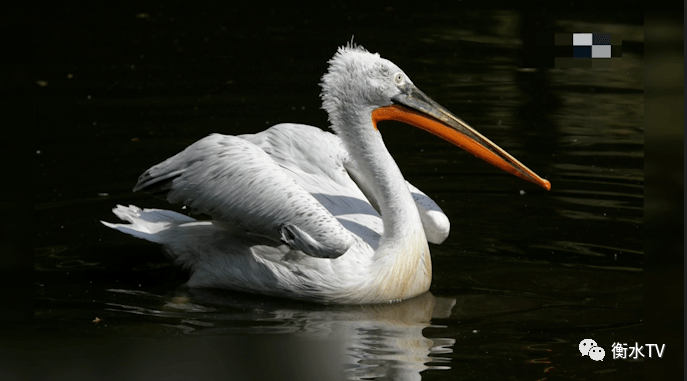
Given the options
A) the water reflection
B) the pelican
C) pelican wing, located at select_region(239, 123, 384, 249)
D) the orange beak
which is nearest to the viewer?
the water reflection

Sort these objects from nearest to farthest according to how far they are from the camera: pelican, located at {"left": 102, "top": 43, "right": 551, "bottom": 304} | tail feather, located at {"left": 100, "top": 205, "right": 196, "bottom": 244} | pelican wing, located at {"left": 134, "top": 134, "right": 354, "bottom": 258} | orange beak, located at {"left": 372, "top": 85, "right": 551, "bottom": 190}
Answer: pelican wing, located at {"left": 134, "top": 134, "right": 354, "bottom": 258}
pelican, located at {"left": 102, "top": 43, "right": 551, "bottom": 304}
orange beak, located at {"left": 372, "top": 85, "right": 551, "bottom": 190}
tail feather, located at {"left": 100, "top": 205, "right": 196, "bottom": 244}

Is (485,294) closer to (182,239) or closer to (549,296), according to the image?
(549,296)

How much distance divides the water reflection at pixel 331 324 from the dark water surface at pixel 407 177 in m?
0.01

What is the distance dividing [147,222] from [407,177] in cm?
201

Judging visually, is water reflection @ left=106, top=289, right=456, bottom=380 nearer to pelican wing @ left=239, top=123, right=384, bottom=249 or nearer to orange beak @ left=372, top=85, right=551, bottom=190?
pelican wing @ left=239, top=123, right=384, bottom=249

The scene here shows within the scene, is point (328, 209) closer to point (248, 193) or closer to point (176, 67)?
point (248, 193)

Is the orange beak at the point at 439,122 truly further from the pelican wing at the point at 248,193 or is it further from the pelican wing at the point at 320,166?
the pelican wing at the point at 248,193

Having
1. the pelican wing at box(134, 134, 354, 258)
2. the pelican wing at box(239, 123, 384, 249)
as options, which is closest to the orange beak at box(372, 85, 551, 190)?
the pelican wing at box(239, 123, 384, 249)

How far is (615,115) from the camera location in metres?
8.24

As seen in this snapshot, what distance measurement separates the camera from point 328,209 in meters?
5.17

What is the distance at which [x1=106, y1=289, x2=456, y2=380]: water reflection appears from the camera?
Answer: 4.33 m

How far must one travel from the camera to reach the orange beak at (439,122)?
5031 mm

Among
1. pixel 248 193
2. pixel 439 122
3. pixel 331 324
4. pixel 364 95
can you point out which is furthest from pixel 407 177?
pixel 331 324

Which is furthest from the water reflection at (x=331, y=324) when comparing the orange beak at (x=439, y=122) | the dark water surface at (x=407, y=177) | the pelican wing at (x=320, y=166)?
the orange beak at (x=439, y=122)
